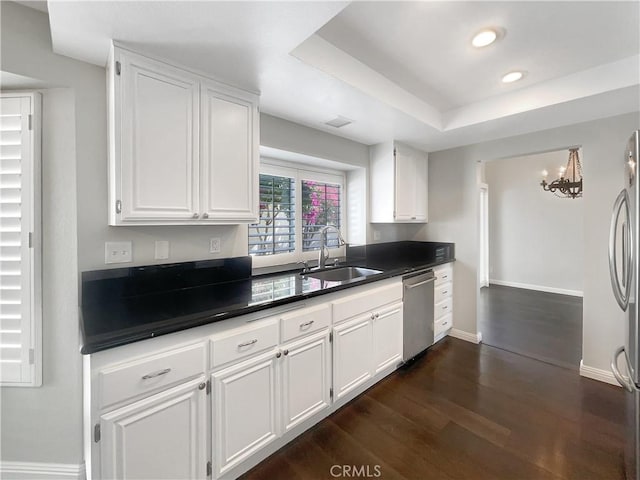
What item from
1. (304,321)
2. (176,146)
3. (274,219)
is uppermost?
(176,146)

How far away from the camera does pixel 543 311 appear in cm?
417

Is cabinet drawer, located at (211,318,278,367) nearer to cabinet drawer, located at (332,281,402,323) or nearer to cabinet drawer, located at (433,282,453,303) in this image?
cabinet drawer, located at (332,281,402,323)

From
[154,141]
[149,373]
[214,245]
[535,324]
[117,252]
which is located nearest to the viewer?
[149,373]

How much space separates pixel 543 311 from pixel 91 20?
5502 mm

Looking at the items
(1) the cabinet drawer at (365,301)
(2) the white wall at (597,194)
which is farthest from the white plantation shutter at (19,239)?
(2) the white wall at (597,194)

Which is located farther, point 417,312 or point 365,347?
point 417,312

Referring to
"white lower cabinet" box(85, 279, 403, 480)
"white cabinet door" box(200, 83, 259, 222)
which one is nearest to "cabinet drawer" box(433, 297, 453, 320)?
"white lower cabinet" box(85, 279, 403, 480)

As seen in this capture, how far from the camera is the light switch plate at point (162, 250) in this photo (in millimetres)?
1745

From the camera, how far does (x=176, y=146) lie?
1.56 metres

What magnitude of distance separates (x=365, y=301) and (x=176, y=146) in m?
1.58

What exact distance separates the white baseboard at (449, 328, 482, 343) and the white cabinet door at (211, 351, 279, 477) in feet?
8.30

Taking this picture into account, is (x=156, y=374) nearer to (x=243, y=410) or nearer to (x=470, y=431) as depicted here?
(x=243, y=410)

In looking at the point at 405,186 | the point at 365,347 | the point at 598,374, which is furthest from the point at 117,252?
the point at 598,374
